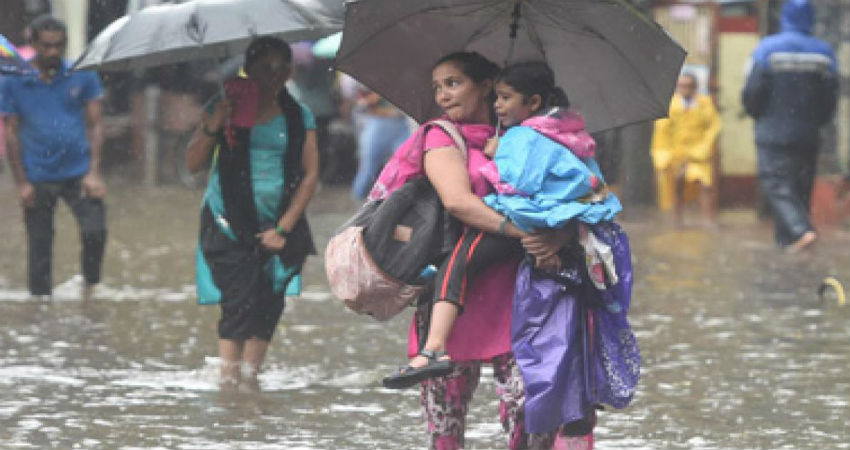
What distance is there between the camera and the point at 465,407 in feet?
21.6

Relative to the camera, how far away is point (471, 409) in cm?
865

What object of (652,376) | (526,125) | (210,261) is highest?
(526,125)

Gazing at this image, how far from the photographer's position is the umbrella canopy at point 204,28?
8492mm

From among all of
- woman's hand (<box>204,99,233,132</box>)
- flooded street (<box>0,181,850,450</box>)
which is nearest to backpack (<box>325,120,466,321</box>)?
flooded street (<box>0,181,850,450</box>)

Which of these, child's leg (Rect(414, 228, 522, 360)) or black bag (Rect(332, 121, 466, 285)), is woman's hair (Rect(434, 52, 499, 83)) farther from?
child's leg (Rect(414, 228, 522, 360))

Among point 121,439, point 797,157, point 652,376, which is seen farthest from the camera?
point 797,157

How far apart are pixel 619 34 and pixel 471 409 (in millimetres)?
2511

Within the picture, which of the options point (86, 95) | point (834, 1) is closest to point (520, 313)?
point (86, 95)

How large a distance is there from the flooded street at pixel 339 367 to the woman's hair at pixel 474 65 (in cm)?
187

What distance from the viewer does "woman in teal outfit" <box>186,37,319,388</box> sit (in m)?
8.79

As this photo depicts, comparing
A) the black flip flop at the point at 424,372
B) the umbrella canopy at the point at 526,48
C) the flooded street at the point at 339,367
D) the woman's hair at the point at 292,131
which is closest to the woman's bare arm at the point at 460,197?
the black flip flop at the point at 424,372

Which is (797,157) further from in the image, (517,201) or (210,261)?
(517,201)

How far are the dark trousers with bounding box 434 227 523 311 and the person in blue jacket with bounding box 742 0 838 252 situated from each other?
9191 mm

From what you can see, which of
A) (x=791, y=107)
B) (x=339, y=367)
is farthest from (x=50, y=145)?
(x=791, y=107)
